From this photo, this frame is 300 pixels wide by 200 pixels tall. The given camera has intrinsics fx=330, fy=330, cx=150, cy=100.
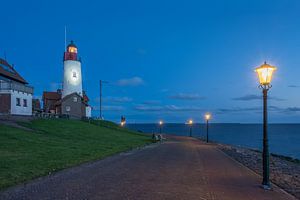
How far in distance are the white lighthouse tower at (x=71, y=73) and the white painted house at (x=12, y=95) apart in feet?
62.9

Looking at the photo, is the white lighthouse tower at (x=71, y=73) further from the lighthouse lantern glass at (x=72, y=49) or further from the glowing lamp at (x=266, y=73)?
the glowing lamp at (x=266, y=73)

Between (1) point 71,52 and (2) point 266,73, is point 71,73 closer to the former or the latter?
(1) point 71,52

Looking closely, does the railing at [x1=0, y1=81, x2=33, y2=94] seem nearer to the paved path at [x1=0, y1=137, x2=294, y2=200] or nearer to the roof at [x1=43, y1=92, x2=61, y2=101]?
the paved path at [x1=0, y1=137, x2=294, y2=200]

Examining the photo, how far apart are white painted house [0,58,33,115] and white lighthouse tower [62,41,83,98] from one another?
19.2m

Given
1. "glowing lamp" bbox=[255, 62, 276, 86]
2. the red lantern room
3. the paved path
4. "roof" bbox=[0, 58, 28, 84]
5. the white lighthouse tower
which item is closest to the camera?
the paved path

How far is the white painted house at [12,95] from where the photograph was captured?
3984 centimetres

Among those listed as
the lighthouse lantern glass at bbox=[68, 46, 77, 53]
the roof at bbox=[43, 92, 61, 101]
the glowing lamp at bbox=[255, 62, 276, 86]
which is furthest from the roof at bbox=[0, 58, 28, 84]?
the glowing lamp at bbox=[255, 62, 276, 86]

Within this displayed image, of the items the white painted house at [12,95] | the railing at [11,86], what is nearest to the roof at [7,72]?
the white painted house at [12,95]

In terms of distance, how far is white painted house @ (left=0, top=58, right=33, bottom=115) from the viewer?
39.8m

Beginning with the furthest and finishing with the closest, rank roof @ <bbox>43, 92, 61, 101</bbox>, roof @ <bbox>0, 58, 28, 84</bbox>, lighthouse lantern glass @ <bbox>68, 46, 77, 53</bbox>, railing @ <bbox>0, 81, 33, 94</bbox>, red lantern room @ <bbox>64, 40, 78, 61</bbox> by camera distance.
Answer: roof @ <bbox>43, 92, 61, 101</bbox> → lighthouse lantern glass @ <bbox>68, 46, 77, 53</bbox> → red lantern room @ <bbox>64, 40, 78, 61</bbox> → roof @ <bbox>0, 58, 28, 84</bbox> → railing @ <bbox>0, 81, 33, 94</bbox>

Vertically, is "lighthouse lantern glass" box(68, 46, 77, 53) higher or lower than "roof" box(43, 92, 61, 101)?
higher

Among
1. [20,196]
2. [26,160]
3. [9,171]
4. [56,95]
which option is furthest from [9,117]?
[56,95]

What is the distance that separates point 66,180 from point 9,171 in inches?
95.4

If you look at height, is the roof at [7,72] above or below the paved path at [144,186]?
above
